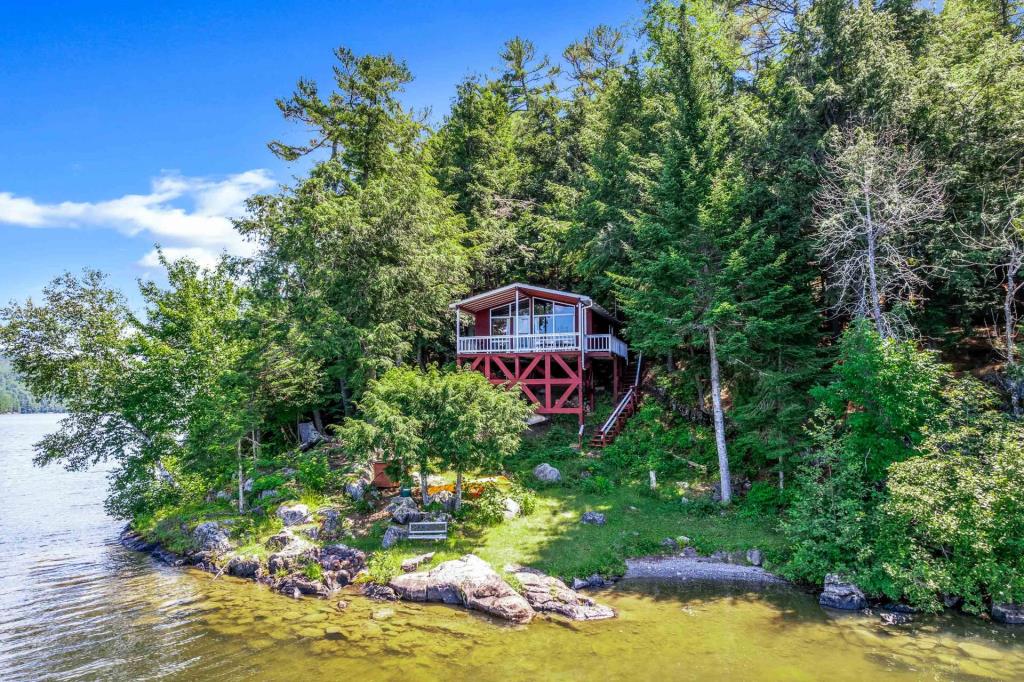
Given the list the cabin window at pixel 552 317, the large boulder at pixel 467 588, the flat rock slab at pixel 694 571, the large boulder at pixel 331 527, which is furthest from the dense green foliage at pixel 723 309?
the large boulder at pixel 467 588

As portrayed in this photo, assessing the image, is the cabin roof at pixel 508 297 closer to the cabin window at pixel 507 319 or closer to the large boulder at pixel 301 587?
the cabin window at pixel 507 319

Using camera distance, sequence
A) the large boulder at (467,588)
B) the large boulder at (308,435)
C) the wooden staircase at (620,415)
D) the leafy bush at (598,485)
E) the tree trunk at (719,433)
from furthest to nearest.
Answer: the large boulder at (308,435) < the wooden staircase at (620,415) < the leafy bush at (598,485) < the tree trunk at (719,433) < the large boulder at (467,588)

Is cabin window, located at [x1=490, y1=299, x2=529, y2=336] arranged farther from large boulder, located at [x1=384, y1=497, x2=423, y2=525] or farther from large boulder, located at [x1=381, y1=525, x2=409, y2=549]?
large boulder, located at [x1=381, y1=525, x2=409, y2=549]

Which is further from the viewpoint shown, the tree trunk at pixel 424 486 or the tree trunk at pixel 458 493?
the tree trunk at pixel 458 493

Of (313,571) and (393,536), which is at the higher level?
Answer: (393,536)

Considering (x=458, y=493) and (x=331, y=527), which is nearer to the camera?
(x=331, y=527)

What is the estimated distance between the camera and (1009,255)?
14273mm

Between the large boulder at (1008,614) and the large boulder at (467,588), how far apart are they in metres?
9.35

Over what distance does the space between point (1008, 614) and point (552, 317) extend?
1731 cm

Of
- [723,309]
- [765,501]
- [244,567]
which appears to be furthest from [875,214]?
[244,567]

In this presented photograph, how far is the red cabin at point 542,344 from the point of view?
22359 millimetres

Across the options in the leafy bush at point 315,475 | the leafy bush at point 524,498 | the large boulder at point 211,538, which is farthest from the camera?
the leafy bush at point 315,475

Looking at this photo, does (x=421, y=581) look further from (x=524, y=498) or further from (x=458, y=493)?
(x=524, y=498)

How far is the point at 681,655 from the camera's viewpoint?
31.7ft
